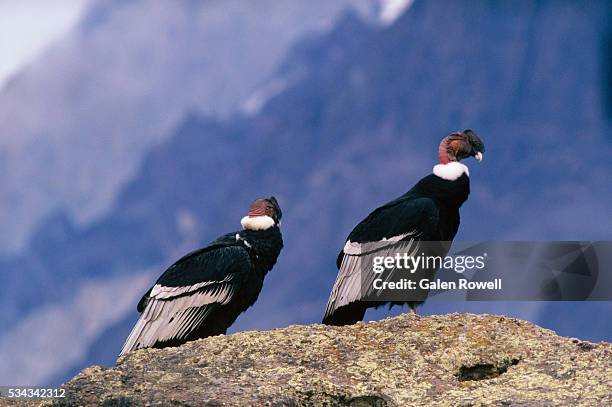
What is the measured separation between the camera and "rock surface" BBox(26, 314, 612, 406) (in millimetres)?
7809

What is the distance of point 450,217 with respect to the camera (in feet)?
48.8

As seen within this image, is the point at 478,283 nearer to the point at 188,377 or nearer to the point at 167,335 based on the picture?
the point at 167,335

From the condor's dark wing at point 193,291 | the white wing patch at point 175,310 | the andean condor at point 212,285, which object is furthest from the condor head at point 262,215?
the white wing patch at point 175,310

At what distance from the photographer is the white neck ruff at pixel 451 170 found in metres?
14.9

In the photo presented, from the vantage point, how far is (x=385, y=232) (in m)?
14.4

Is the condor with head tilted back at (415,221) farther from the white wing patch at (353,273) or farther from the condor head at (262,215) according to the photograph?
the condor head at (262,215)

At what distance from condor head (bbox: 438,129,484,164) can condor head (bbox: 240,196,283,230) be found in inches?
103

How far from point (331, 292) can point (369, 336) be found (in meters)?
4.30

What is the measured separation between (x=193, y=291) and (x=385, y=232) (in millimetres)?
2807

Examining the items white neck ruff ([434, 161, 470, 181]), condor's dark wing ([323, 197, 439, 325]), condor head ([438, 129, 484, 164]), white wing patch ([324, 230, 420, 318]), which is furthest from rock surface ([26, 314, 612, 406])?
condor head ([438, 129, 484, 164])

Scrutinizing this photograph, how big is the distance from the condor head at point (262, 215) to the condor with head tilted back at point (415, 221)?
112cm

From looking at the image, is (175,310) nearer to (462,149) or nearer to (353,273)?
(353,273)

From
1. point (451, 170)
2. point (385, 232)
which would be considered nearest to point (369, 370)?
point (385, 232)

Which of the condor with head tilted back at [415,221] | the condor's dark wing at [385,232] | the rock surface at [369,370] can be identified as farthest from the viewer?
the condor's dark wing at [385,232]
